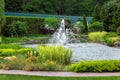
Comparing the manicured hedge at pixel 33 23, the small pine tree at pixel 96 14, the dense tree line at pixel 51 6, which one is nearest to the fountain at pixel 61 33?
the manicured hedge at pixel 33 23

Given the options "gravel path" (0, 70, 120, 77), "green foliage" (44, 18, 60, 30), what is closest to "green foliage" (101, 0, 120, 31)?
"green foliage" (44, 18, 60, 30)

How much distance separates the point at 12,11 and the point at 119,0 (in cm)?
1998

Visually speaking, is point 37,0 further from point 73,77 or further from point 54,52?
point 73,77

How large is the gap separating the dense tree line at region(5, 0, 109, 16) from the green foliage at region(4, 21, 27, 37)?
22.5m

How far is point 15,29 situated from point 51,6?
85.8 feet

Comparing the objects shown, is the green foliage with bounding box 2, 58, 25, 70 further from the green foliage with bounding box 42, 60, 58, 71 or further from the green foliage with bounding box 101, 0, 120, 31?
the green foliage with bounding box 101, 0, 120, 31

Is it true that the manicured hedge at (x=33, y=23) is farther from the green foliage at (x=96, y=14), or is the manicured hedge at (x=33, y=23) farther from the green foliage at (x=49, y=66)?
the green foliage at (x=49, y=66)

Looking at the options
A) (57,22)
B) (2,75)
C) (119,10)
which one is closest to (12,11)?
(57,22)

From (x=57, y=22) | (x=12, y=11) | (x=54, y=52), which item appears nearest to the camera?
(x=54, y=52)

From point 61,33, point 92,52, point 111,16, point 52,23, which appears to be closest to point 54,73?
point 92,52

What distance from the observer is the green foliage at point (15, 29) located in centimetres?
3138

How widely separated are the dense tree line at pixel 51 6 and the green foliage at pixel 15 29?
22498 millimetres

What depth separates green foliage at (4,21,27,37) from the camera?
103 ft

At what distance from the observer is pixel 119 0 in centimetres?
4041
